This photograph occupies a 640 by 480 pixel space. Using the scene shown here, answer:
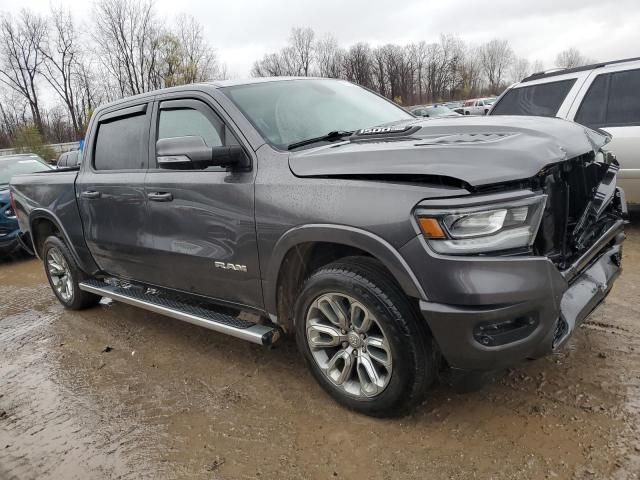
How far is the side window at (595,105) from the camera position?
5.49m

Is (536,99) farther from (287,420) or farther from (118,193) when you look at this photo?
(287,420)

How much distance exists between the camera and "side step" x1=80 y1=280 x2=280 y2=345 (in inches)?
122

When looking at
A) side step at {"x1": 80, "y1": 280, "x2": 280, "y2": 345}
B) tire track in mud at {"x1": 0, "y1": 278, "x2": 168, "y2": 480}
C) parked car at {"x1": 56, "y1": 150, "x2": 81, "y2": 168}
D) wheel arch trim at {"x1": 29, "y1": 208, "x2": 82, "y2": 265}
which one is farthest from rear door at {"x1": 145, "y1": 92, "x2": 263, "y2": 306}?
parked car at {"x1": 56, "y1": 150, "x2": 81, "y2": 168}

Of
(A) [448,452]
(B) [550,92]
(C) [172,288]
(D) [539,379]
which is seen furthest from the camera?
(B) [550,92]

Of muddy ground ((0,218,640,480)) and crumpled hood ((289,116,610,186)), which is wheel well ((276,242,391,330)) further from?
muddy ground ((0,218,640,480))

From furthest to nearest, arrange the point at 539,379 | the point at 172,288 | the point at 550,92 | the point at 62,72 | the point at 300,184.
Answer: the point at 62,72, the point at 550,92, the point at 172,288, the point at 539,379, the point at 300,184

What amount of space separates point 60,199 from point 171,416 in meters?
2.63

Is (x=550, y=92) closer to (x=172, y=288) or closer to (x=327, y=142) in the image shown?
(x=327, y=142)

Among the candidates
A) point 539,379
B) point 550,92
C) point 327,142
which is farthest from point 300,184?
point 550,92

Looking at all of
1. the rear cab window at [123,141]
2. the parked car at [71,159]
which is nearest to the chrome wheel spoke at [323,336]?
the rear cab window at [123,141]

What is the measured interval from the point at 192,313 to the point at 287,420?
3.49ft

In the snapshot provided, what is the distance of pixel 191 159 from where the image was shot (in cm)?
289

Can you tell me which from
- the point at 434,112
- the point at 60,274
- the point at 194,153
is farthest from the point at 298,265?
the point at 434,112

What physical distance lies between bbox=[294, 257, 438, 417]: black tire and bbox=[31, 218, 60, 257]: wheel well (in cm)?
364
